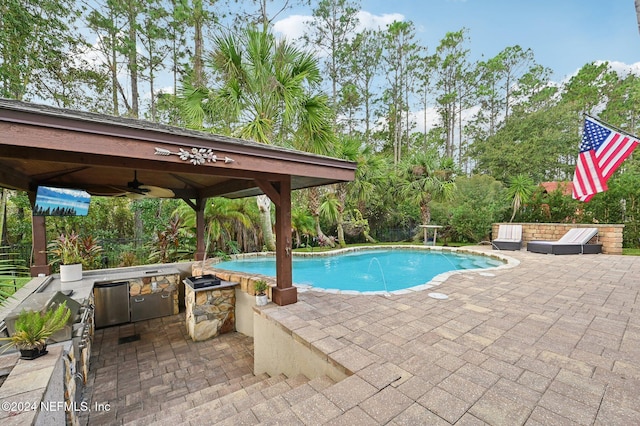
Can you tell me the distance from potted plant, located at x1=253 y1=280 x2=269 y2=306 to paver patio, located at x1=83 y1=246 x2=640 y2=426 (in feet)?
0.70

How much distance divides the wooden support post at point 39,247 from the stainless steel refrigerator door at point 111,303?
129 centimetres

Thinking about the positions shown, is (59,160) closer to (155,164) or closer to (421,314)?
(155,164)

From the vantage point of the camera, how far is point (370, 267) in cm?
941

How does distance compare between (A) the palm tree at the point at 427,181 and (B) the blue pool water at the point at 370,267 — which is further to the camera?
(A) the palm tree at the point at 427,181

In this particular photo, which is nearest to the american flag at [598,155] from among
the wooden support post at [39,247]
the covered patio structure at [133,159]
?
the covered patio structure at [133,159]

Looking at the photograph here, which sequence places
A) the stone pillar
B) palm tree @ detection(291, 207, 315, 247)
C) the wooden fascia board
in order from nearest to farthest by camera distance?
the wooden fascia board → the stone pillar → palm tree @ detection(291, 207, 315, 247)

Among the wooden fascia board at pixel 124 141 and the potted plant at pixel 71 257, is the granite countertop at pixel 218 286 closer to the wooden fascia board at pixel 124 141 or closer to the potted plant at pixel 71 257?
the potted plant at pixel 71 257

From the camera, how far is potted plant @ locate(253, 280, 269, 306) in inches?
163

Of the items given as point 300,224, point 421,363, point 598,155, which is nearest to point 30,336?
point 421,363

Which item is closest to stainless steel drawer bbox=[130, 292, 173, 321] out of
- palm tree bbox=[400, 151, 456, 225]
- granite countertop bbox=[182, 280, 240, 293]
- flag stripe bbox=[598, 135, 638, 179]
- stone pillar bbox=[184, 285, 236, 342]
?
stone pillar bbox=[184, 285, 236, 342]

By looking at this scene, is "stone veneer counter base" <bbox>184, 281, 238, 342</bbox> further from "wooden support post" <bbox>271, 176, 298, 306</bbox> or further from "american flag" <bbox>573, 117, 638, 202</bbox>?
"american flag" <bbox>573, 117, 638, 202</bbox>

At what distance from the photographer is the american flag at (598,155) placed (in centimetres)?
531

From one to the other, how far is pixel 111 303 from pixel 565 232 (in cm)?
1549

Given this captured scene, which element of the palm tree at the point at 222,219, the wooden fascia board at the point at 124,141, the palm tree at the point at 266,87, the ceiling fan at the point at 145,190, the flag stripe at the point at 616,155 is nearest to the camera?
the wooden fascia board at the point at 124,141
